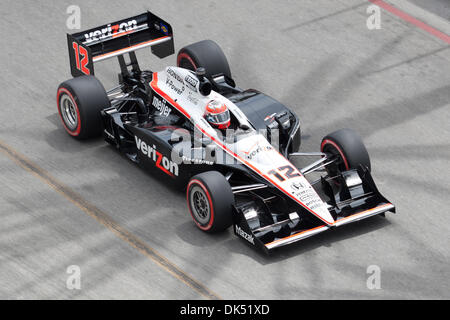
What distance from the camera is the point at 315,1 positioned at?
62.3 ft

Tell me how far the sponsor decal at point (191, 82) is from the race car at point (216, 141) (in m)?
0.01

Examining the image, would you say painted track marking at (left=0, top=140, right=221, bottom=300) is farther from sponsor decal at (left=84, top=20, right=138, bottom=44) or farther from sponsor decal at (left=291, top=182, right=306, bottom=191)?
sponsor decal at (left=84, top=20, right=138, bottom=44)

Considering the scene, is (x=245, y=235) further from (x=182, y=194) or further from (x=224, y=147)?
(x=182, y=194)

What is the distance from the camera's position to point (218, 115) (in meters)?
13.0

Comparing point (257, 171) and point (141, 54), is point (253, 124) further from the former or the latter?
point (141, 54)

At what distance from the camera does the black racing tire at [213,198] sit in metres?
11.8

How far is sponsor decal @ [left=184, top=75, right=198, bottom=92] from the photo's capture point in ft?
44.0

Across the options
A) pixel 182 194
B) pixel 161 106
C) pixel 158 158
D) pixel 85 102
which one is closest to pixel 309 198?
pixel 182 194

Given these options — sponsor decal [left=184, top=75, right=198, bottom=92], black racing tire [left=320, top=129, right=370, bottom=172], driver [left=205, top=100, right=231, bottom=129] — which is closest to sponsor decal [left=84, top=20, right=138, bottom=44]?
sponsor decal [left=184, top=75, right=198, bottom=92]

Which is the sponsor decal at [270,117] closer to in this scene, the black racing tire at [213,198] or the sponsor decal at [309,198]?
the sponsor decal at [309,198]

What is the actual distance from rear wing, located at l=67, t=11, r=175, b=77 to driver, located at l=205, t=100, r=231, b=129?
2.38m

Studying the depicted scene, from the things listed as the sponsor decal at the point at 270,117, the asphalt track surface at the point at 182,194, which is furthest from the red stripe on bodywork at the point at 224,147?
the sponsor decal at the point at 270,117
